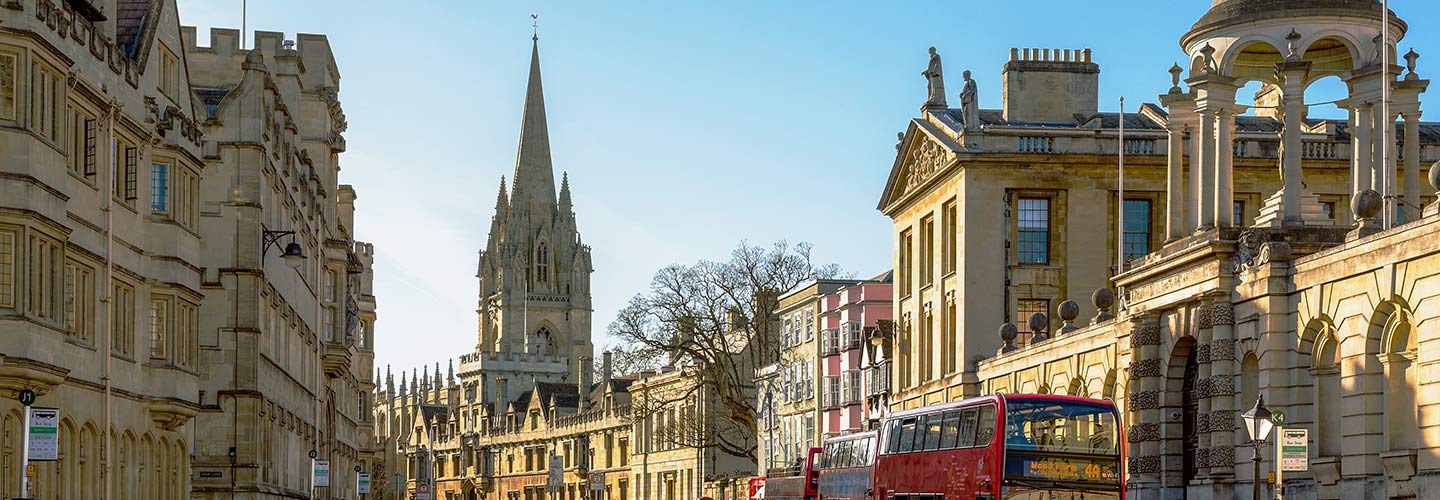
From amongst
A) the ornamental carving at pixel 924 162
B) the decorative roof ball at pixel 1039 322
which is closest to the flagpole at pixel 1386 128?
the decorative roof ball at pixel 1039 322

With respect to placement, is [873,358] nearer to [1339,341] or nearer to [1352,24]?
[1352,24]

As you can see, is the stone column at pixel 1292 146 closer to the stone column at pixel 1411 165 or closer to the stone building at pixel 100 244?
the stone column at pixel 1411 165

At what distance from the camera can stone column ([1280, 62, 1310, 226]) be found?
37562 mm

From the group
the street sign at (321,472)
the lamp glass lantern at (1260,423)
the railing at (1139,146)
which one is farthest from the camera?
the railing at (1139,146)

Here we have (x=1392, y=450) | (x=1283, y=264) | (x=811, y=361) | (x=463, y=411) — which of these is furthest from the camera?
(x=463, y=411)

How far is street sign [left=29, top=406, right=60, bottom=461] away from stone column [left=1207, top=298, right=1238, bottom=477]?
71.8ft

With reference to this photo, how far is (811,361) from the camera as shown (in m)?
94.4

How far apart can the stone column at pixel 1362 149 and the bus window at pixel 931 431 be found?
9.07 m

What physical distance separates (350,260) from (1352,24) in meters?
44.5

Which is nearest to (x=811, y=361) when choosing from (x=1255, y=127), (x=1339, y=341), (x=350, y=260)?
(x=350, y=260)

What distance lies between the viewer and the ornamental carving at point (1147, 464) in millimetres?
41219

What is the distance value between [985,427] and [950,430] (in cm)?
245

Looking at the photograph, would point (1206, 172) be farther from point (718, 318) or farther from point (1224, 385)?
point (718, 318)

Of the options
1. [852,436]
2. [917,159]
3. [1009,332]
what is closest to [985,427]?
[852,436]
